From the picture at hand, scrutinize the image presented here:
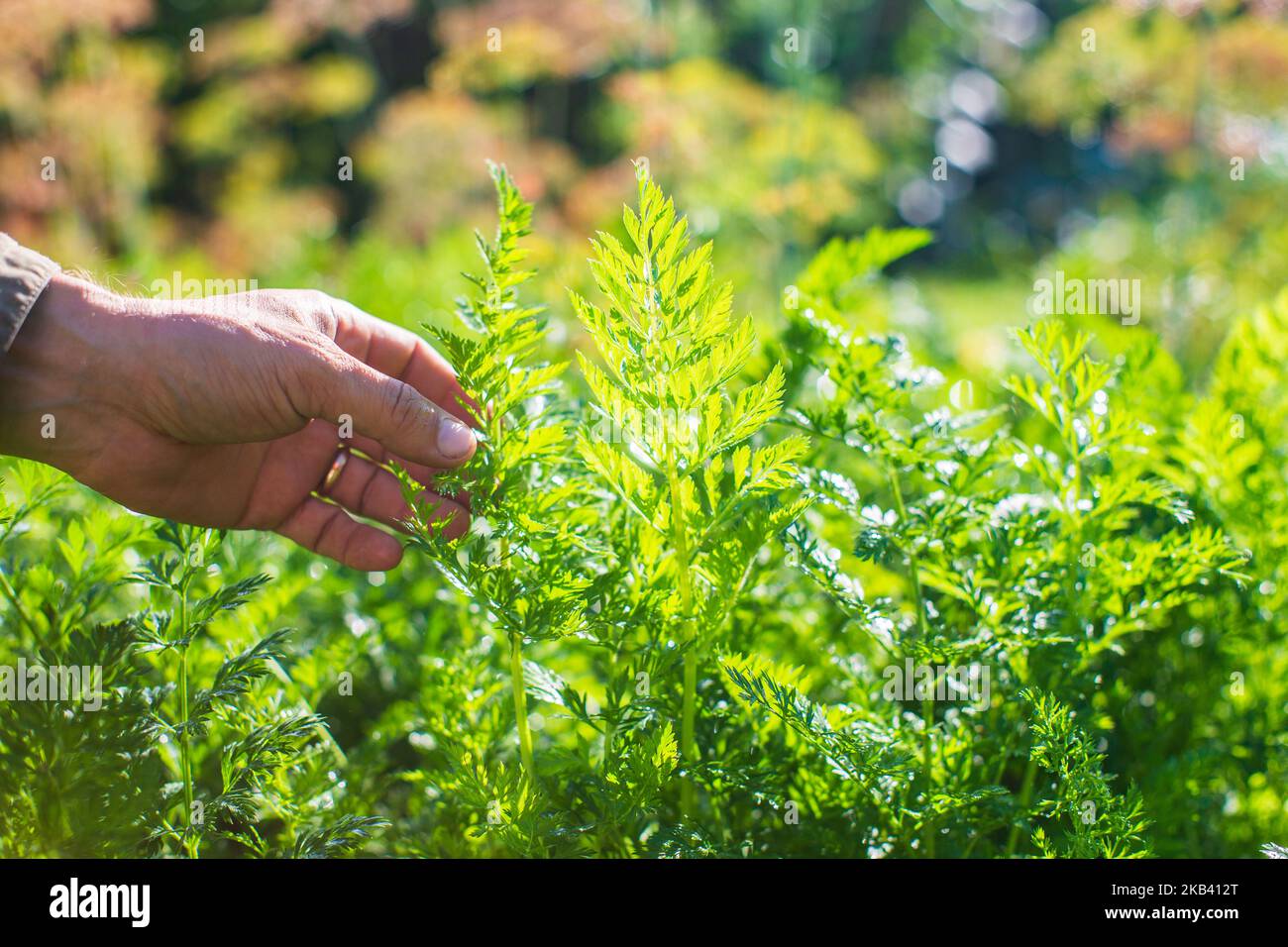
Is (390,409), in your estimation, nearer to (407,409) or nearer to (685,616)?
(407,409)

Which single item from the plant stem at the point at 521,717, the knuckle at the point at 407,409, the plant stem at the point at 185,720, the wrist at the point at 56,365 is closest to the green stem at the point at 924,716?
the plant stem at the point at 521,717

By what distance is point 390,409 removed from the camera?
1561 mm

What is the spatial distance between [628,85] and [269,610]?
4.09m

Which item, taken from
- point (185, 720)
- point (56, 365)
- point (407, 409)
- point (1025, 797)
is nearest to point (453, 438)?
point (407, 409)

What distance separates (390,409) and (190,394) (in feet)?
Result: 1.04

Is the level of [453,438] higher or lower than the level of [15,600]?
higher

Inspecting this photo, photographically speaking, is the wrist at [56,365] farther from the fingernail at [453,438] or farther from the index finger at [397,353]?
the fingernail at [453,438]

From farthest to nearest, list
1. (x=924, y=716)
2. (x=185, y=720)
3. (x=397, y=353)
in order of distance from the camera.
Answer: (x=397, y=353), (x=924, y=716), (x=185, y=720)

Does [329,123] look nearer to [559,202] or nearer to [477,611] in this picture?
[559,202]

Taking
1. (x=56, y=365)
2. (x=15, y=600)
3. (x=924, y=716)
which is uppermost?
(x=56, y=365)

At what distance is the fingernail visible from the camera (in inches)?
60.4

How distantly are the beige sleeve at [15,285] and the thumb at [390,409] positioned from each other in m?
0.42

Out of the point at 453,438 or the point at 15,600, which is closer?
the point at 453,438

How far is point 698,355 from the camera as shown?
4.74ft
